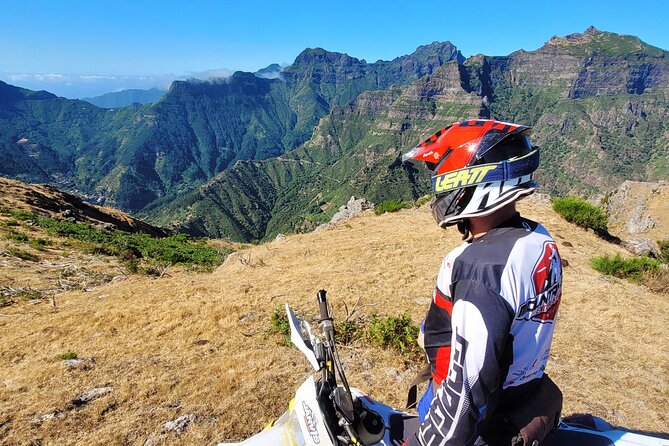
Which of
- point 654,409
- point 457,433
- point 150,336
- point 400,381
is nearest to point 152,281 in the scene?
point 150,336

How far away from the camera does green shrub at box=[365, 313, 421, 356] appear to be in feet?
24.4

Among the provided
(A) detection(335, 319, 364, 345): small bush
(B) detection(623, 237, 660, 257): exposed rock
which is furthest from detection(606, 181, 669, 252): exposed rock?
(A) detection(335, 319, 364, 345): small bush

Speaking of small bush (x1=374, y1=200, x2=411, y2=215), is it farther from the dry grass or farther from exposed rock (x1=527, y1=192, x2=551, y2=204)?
the dry grass

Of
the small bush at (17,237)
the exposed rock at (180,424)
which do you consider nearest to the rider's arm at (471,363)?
the exposed rock at (180,424)

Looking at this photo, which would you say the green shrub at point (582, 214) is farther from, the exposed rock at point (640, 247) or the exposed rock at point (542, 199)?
the exposed rock at point (542, 199)

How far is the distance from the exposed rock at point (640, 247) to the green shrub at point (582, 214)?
117 cm

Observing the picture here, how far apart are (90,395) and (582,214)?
61.5 feet

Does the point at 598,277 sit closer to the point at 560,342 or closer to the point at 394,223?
the point at 560,342

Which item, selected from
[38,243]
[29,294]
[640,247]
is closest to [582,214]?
[640,247]

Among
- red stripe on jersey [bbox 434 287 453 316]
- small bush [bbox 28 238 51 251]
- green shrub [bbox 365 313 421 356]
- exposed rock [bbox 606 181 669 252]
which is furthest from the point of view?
exposed rock [bbox 606 181 669 252]

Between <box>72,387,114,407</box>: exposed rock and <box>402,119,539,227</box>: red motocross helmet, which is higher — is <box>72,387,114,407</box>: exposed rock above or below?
below

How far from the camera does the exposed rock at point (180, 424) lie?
524 cm

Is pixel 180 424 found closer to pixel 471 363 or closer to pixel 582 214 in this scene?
pixel 471 363

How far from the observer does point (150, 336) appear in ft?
27.9
